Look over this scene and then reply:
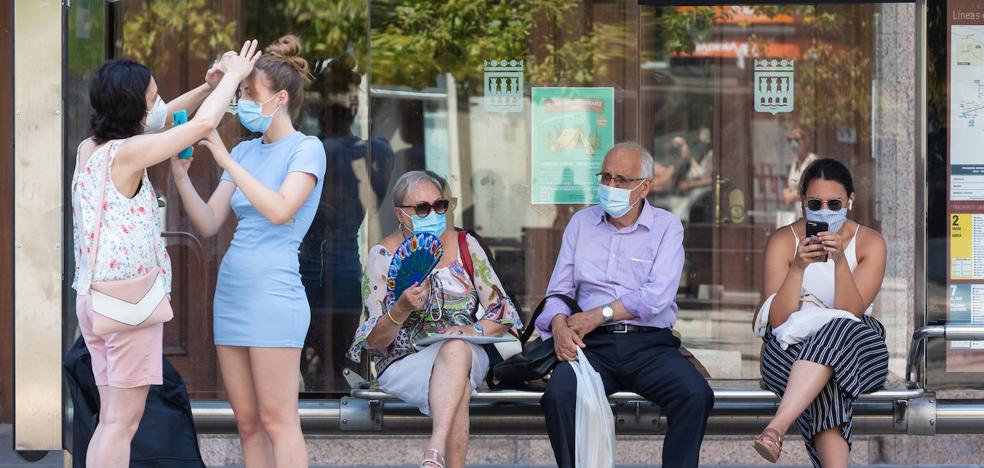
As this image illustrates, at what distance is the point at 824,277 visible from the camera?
206 inches

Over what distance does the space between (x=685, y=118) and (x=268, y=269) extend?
2927mm

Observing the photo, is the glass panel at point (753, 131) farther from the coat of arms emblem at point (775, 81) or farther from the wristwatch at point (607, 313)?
the wristwatch at point (607, 313)

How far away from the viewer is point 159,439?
4.55 meters

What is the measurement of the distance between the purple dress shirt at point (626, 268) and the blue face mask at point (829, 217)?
20.2 inches

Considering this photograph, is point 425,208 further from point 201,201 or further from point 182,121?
point 182,121

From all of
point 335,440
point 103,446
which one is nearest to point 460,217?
point 335,440

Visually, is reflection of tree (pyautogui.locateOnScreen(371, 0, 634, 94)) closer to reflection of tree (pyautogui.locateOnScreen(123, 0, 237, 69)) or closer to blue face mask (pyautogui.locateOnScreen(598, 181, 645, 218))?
reflection of tree (pyautogui.locateOnScreen(123, 0, 237, 69))

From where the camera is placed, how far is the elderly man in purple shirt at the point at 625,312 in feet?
16.0

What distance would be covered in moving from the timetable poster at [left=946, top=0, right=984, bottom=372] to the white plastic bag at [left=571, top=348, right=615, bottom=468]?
196cm

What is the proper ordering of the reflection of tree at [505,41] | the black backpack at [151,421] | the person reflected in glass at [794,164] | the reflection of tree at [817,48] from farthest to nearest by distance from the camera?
the person reflected in glass at [794,164] → the reflection of tree at [817,48] → the reflection of tree at [505,41] → the black backpack at [151,421]

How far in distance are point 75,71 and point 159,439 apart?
1.60 metres

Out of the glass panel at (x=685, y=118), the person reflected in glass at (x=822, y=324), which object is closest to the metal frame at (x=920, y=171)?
the glass panel at (x=685, y=118)

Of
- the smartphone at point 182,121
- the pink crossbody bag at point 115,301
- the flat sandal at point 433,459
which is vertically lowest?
the flat sandal at point 433,459

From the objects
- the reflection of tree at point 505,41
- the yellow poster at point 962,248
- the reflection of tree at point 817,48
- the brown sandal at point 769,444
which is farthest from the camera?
the reflection of tree at point 817,48
